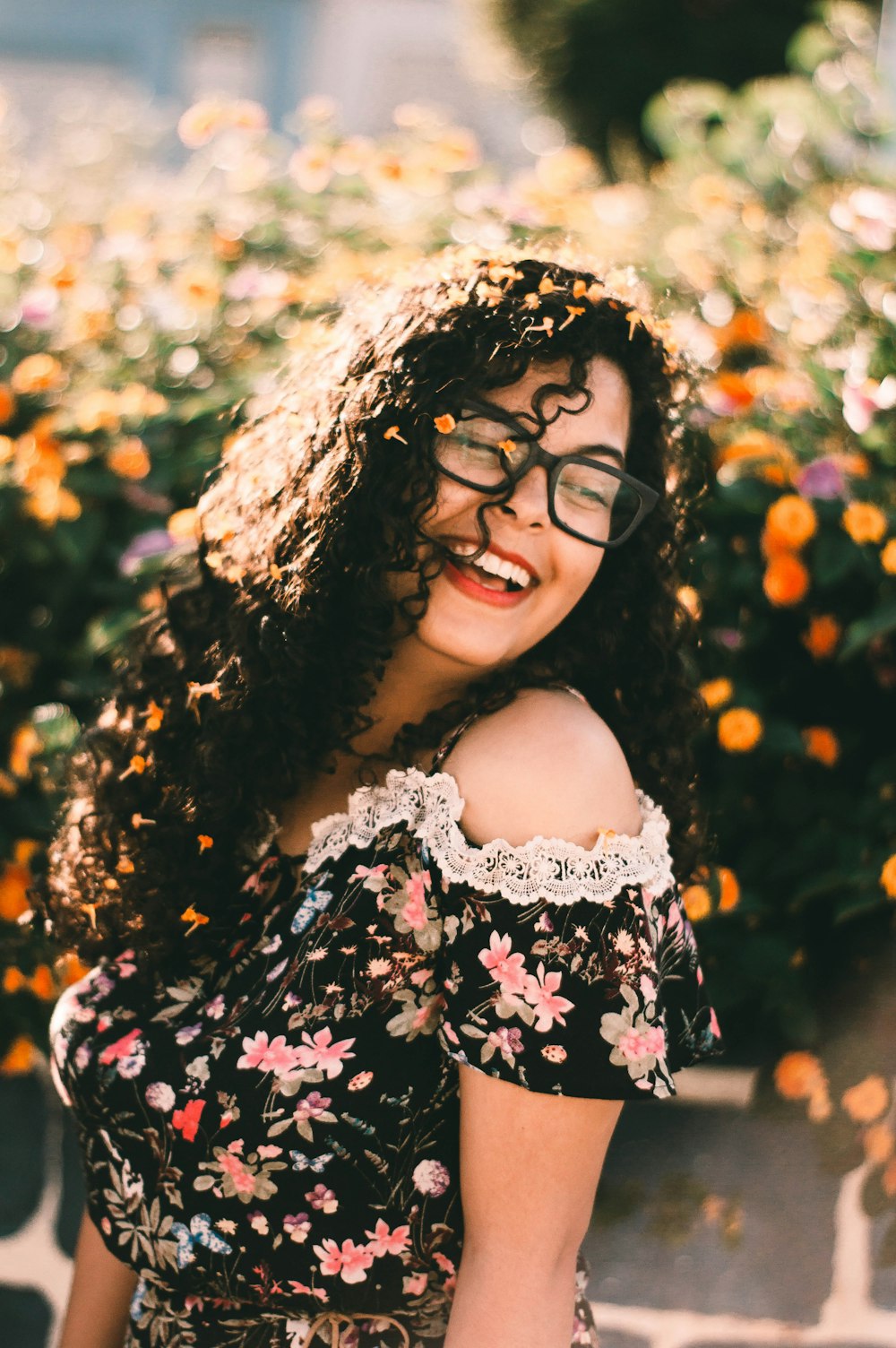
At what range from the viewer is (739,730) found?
1710 millimetres

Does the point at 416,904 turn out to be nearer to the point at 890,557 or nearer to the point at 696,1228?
the point at 890,557

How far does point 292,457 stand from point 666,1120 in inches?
49.5

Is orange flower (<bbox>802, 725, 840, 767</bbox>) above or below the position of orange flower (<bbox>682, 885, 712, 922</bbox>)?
above

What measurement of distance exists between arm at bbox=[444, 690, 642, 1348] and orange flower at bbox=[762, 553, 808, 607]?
2.75ft

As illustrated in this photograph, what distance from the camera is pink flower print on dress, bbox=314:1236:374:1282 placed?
1084 mm

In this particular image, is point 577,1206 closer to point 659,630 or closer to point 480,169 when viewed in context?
point 659,630

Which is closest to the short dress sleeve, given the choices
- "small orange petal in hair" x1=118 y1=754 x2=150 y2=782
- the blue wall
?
"small orange petal in hair" x1=118 y1=754 x2=150 y2=782

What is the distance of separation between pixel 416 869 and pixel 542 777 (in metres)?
0.15

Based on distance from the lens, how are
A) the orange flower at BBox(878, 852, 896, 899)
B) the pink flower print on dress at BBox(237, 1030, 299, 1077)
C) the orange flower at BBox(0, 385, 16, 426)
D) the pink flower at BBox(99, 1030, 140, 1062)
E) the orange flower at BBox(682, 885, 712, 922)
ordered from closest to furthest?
the pink flower print on dress at BBox(237, 1030, 299, 1077), the pink flower at BBox(99, 1030, 140, 1062), the orange flower at BBox(878, 852, 896, 899), the orange flower at BBox(682, 885, 712, 922), the orange flower at BBox(0, 385, 16, 426)

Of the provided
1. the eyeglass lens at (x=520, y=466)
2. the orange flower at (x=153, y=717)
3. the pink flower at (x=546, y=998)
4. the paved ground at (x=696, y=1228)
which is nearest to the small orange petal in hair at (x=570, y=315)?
the eyeglass lens at (x=520, y=466)

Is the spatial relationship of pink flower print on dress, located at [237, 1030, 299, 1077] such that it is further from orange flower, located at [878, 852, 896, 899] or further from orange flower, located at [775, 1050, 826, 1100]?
orange flower, located at [775, 1050, 826, 1100]

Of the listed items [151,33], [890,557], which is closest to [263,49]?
[151,33]

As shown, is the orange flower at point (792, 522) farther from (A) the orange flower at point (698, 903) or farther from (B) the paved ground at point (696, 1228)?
(B) the paved ground at point (696, 1228)

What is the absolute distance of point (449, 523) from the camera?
113cm
